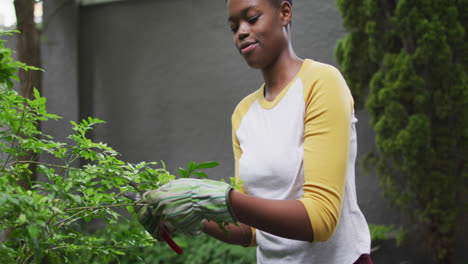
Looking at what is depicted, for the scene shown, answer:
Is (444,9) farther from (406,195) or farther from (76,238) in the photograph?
(76,238)

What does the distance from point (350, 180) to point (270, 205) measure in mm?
372

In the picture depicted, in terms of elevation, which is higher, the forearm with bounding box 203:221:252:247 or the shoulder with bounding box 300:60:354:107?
the shoulder with bounding box 300:60:354:107

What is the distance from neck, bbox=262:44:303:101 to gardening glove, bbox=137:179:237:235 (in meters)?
0.55

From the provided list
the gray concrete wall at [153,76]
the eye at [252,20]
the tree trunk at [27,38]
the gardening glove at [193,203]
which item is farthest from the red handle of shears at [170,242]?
the gray concrete wall at [153,76]

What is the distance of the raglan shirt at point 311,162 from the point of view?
1285 mm

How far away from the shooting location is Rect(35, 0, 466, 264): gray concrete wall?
512 cm

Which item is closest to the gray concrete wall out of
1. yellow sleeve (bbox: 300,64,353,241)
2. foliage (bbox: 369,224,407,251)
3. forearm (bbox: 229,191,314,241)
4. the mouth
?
foliage (bbox: 369,224,407,251)

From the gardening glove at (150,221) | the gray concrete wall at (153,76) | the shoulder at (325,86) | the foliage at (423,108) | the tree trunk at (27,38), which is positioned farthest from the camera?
the gray concrete wall at (153,76)

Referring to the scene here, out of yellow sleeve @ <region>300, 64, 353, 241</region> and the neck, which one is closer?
yellow sleeve @ <region>300, 64, 353, 241</region>

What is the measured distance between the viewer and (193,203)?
1138 mm

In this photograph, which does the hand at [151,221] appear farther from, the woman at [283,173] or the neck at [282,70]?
the neck at [282,70]

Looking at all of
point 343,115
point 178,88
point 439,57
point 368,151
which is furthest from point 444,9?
point 343,115

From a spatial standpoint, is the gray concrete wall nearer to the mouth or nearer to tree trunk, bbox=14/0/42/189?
tree trunk, bbox=14/0/42/189

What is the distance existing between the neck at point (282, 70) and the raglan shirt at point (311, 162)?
0.14 ft
